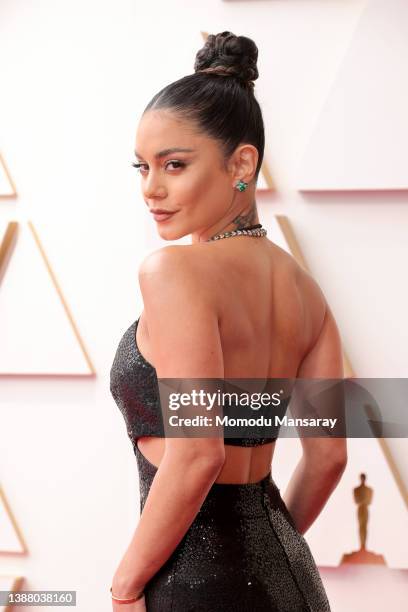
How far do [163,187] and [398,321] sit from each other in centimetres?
126

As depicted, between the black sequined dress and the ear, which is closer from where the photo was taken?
the black sequined dress

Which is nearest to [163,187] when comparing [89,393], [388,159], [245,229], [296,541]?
[245,229]

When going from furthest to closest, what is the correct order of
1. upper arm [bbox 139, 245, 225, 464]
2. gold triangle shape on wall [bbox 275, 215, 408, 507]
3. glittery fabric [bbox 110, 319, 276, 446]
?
gold triangle shape on wall [bbox 275, 215, 408, 507], glittery fabric [bbox 110, 319, 276, 446], upper arm [bbox 139, 245, 225, 464]

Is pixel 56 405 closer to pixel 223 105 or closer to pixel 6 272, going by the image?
pixel 6 272

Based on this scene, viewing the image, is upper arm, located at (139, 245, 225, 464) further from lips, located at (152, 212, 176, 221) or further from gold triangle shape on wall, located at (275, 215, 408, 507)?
gold triangle shape on wall, located at (275, 215, 408, 507)

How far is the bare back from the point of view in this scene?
136cm

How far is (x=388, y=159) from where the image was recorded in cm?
249

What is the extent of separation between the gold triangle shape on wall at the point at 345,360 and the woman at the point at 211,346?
0.91m

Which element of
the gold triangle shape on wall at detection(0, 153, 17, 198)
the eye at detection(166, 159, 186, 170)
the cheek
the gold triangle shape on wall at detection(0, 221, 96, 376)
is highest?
the gold triangle shape on wall at detection(0, 153, 17, 198)

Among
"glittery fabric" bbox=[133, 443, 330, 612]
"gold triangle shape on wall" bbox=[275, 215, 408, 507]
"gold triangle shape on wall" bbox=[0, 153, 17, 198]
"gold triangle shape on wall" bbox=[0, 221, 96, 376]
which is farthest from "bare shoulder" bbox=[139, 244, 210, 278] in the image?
"gold triangle shape on wall" bbox=[0, 153, 17, 198]

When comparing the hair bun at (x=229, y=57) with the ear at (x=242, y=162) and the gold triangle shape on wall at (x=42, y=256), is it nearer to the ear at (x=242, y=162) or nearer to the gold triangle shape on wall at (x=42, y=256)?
the ear at (x=242, y=162)

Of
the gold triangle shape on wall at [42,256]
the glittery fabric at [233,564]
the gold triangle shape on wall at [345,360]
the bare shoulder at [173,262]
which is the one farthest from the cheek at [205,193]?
the gold triangle shape on wall at [42,256]

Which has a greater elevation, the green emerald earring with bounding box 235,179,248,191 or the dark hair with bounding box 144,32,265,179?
the dark hair with bounding box 144,32,265,179

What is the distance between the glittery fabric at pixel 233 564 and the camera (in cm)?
138
